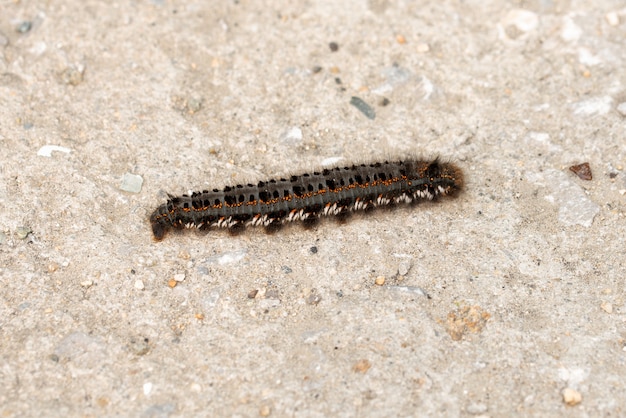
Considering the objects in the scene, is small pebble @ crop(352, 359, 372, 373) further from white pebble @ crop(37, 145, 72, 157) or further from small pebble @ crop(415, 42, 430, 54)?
small pebble @ crop(415, 42, 430, 54)

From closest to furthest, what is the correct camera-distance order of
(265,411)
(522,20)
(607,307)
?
(265,411) < (607,307) < (522,20)

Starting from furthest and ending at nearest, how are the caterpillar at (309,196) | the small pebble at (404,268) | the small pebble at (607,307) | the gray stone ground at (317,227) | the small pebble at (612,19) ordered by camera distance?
the small pebble at (612,19), the caterpillar at (309,196), the small pebble at (404,268), the small pebble at (607,307), the gray stone ground at (317,227)

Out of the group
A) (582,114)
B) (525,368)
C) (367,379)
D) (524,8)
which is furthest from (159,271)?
(524,8)

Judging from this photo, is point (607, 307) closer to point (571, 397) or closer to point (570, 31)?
point (571, 397)

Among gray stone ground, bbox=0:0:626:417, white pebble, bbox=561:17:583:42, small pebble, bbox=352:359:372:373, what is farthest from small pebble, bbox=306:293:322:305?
white pebble, bbox=561:17:583:42

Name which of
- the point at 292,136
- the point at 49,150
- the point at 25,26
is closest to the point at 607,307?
the point at 292,136

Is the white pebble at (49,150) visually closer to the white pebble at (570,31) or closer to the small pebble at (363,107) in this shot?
the small pebble at (363,107)

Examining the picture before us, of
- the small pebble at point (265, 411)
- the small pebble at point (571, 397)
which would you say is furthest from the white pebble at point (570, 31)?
the small pebble at point (265, 411)

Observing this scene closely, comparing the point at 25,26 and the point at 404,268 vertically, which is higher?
the point at 25,26
